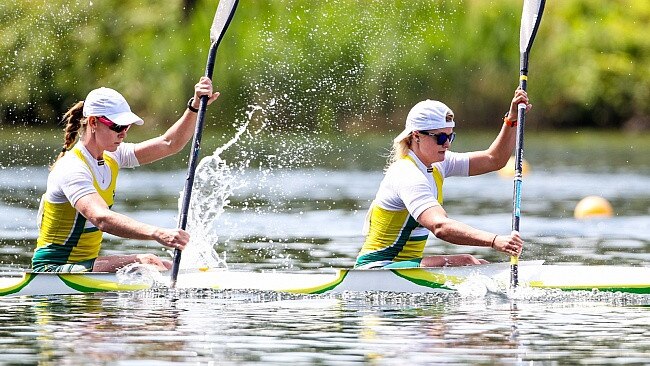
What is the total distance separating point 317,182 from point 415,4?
1475 cm

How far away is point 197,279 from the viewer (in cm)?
1273

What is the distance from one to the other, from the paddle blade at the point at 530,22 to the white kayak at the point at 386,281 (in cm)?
252

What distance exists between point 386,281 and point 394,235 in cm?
41

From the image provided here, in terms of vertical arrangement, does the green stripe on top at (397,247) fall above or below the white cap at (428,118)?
below

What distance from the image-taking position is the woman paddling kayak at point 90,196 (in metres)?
11.9

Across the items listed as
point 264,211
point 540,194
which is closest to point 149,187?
point 264,211

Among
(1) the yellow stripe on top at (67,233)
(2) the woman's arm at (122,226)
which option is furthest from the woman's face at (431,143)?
(1) the yellow stripe on top at (67,233)

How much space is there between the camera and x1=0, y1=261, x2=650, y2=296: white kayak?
12.1 m

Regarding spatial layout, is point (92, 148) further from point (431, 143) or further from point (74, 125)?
point (431, 143)

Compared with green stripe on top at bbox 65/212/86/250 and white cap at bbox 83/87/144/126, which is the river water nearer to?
green stripe on top at bbox 65/212/86/250

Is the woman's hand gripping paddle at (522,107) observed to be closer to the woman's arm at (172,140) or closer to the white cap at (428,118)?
the white cap at (428,118)

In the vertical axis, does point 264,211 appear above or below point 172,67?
below

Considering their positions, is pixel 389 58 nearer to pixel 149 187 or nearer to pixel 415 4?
pixel 415 4

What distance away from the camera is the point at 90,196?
39.2 feet
